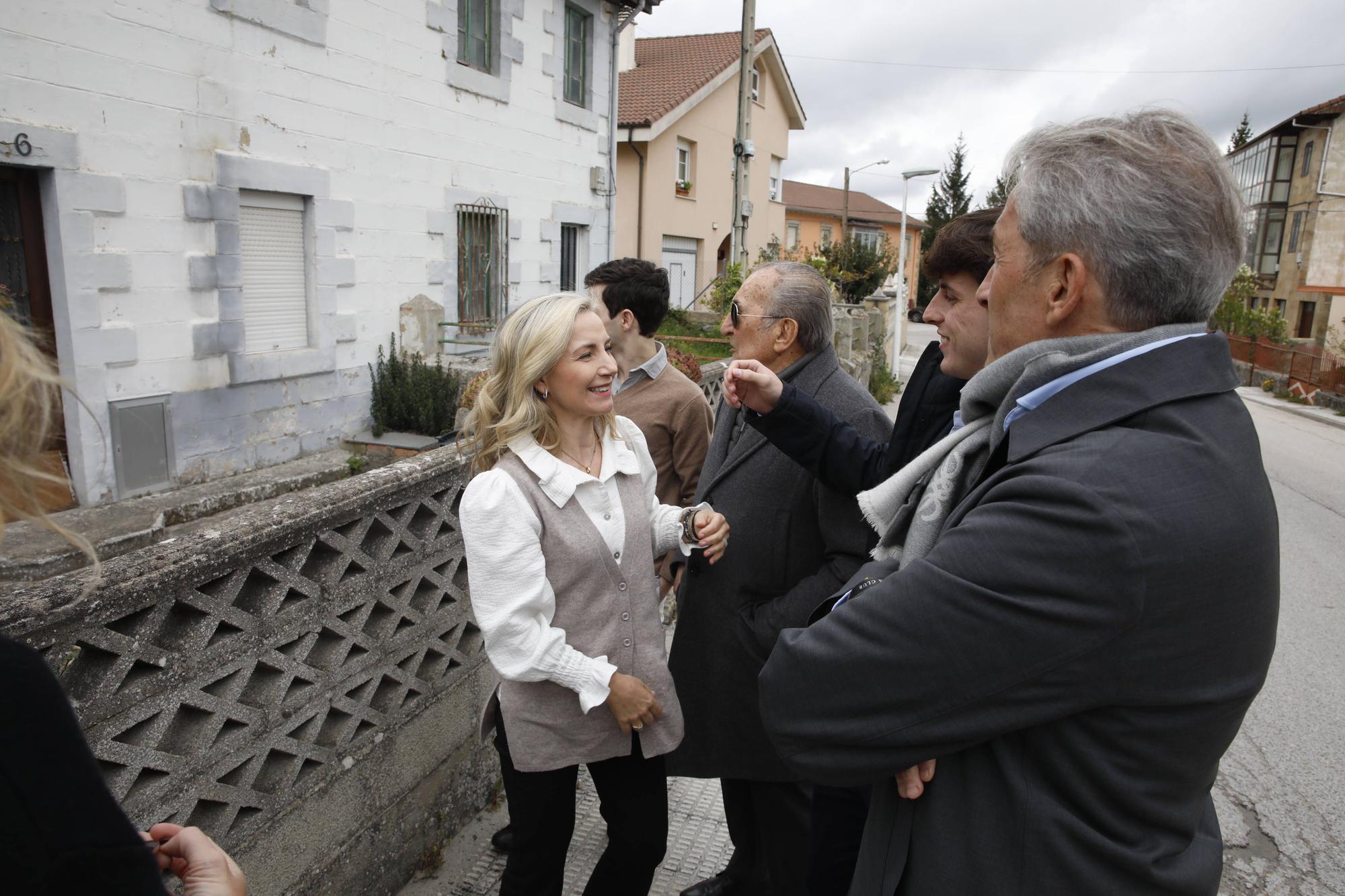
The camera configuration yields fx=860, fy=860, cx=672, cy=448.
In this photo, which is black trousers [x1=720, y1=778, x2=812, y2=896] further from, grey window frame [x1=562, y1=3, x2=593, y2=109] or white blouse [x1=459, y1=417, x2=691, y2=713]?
grey window frame [x1=562, y1=3, x2=593, y2=109]

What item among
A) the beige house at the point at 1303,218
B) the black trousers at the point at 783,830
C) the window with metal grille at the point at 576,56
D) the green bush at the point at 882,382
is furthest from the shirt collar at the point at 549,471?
the beige house at the point at 1303,218

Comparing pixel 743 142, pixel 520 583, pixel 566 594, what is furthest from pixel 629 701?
pixel 743 142

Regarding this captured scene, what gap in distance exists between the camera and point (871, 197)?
61.4 meters

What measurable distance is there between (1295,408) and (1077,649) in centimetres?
2320

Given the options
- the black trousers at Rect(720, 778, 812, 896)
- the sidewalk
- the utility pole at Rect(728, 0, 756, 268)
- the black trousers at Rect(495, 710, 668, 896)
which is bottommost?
the sidewalk

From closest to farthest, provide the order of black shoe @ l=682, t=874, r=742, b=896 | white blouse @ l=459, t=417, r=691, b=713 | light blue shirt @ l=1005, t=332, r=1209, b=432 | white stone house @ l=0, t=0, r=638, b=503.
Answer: light blue shirt @ l=1005, t=332, r=1209, b=432
white blouse @ l=459, t=417, r=691, b=713
black shoe @ l=682, t=874, r=742, b=896
white stone house @ l=0, t=0, r=638, b=503

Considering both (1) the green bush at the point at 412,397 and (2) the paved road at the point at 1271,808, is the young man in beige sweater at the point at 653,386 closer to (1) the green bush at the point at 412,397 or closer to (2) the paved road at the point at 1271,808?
(2) the paved road at the point at 1271,808

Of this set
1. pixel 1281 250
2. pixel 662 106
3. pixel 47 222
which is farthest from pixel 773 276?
pixel 1281 250

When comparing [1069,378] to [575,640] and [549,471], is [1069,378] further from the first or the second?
[575,640]

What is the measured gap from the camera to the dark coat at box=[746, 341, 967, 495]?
2.28 m

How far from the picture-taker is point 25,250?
218 inches

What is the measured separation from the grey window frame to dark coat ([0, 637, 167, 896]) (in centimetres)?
1144

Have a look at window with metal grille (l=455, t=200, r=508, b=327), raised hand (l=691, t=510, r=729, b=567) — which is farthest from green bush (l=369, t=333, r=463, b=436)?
raised hand (l=691, t=510, r=729, b=567)

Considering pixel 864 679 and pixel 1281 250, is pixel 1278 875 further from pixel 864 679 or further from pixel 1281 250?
pixel 1281 250
